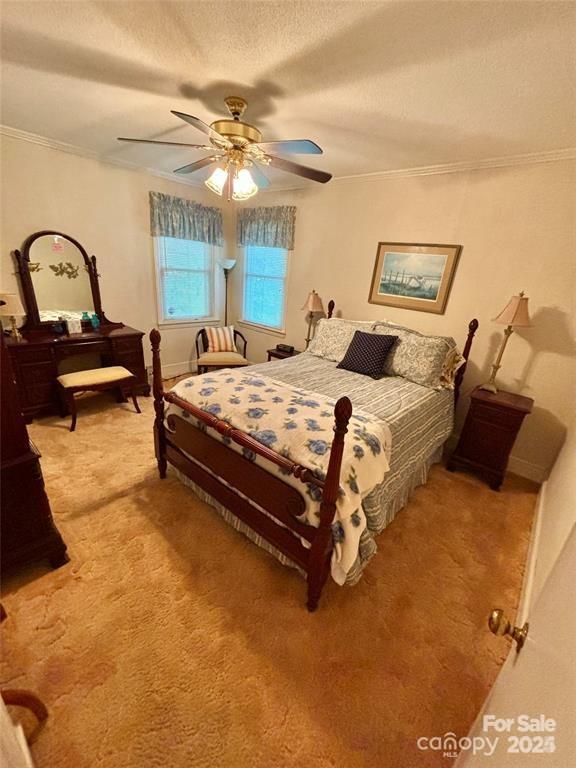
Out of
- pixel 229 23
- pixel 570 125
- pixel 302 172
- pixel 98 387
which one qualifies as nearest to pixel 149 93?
pixel 229 23

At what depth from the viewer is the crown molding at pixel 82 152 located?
2.71m

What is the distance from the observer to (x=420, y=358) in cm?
272

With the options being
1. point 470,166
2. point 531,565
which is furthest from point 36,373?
point 470,166

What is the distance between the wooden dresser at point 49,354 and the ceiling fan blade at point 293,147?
2.50 m

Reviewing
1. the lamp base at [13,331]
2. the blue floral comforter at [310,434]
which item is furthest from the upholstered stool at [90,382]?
the blue floral comforter at [310,434]

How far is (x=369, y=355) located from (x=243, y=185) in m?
1.70

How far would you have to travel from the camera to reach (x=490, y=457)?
8.60ft

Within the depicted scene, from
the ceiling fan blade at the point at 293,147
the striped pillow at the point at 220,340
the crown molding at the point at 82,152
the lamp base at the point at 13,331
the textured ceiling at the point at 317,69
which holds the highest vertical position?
the textured ceiling at the point at 317,69

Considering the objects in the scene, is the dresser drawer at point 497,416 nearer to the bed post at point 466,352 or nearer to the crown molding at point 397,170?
the bed post at point 466,352

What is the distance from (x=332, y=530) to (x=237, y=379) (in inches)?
50.8

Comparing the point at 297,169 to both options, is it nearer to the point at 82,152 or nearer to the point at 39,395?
the point at 82,152

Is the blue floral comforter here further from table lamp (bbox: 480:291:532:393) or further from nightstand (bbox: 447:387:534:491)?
table lamp (bbox: 480:291:532:393)

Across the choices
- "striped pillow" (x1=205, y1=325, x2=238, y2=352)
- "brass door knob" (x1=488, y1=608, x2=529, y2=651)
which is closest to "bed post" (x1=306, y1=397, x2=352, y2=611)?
"brass door knob" (x1=488, y1=608, x2=529, y2=651)

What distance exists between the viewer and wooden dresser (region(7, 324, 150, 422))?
9.61 feet
